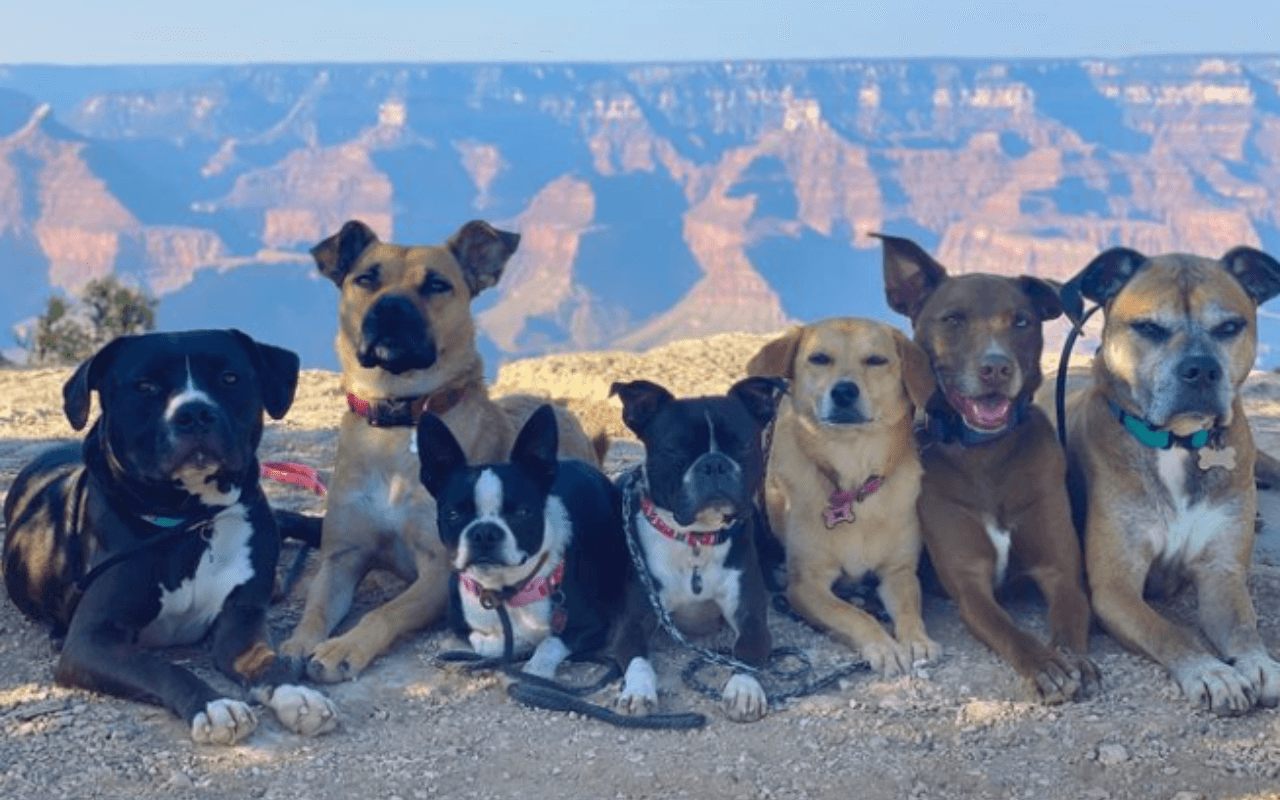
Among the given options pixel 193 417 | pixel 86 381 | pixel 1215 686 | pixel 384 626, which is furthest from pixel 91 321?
pixel 1215 686

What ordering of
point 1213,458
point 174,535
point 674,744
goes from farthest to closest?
point 1213,458
point 174,535
point 674,744

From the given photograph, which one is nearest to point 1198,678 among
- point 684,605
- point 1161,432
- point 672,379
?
point 1161,432

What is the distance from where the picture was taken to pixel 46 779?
15.7 feet

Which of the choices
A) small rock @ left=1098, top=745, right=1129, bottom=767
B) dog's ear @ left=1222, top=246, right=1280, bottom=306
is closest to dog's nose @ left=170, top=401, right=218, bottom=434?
small rock @ left=1098, top=745, right=1129, bottom=767

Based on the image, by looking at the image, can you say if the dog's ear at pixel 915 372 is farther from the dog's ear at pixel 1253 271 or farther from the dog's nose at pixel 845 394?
the dog's ear at pixel 1253 271

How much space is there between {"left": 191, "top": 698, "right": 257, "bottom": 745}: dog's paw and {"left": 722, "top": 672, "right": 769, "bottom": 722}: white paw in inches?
65.8

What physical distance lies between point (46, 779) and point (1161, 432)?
14.2 ft

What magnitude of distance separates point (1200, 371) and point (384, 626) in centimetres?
335

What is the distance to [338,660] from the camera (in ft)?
18.6

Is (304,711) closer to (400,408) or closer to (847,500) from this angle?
(400,408)

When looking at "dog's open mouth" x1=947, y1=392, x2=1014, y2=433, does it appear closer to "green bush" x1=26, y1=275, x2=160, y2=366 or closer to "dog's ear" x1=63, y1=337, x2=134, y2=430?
"dog's ear" x1=63, y1=337, x2=134, y2=430

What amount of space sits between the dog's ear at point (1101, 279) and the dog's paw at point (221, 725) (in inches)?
146

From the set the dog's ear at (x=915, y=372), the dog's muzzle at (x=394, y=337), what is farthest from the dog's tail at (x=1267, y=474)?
the dog's muzzle at (x=394, y=337)

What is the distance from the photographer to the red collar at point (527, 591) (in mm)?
5707
